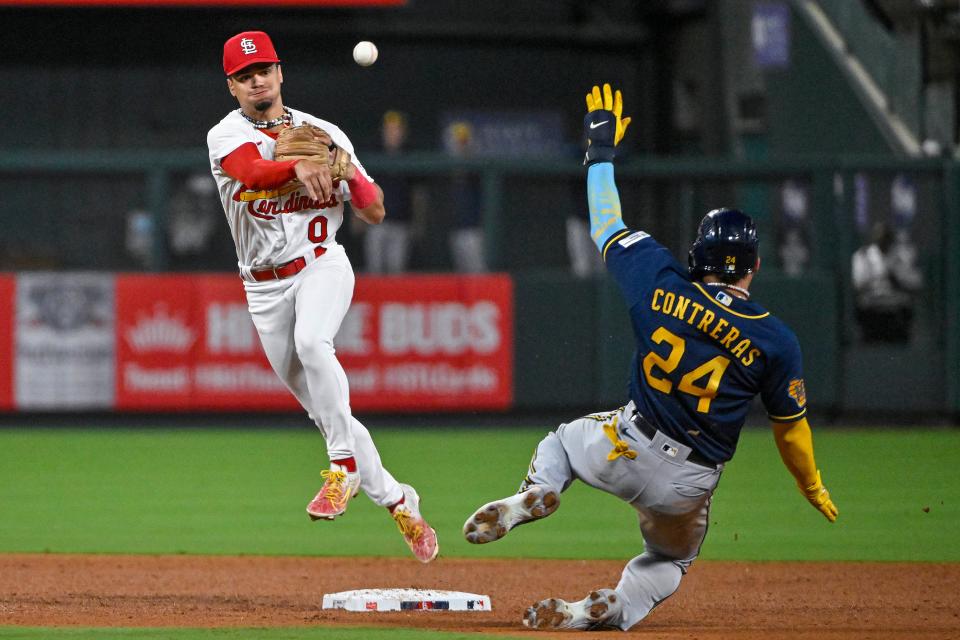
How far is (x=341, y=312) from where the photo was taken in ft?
19.7

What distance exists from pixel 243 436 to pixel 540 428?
2.41 m

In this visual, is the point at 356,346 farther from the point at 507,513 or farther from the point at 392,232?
the point at 507,513

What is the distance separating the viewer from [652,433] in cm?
507

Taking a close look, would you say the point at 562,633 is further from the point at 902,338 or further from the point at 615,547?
the point at 902,338

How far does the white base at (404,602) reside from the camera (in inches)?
231

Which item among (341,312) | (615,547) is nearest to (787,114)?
(615,547)

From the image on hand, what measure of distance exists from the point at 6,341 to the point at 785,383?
8.80 meters

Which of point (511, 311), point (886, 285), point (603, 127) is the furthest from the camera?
point (886, 285)

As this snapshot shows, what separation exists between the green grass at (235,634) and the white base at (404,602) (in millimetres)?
651

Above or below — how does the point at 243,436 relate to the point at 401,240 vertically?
below

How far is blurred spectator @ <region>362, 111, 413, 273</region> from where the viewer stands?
12727 mm

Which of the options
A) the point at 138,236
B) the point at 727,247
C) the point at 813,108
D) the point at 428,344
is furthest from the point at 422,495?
the point at 813,108

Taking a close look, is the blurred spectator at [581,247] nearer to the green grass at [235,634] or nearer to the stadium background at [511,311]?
the stadium background at [511,311]

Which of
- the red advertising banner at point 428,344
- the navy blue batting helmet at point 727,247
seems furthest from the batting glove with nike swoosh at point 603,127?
the red advertising banner at point 428,344
